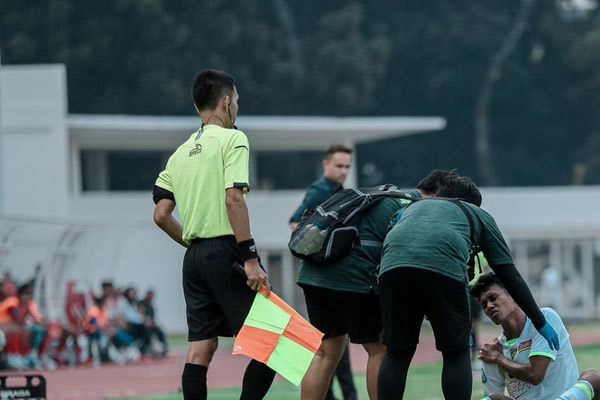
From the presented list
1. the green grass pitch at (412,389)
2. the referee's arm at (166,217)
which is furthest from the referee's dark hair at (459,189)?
the green grass pitch at (412,389)

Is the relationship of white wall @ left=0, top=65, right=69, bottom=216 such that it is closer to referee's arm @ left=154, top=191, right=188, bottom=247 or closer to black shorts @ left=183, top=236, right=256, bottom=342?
referee's arm @ left=154, top=191, right=188, bottom=247

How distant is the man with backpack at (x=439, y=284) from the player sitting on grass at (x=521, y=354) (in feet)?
0.42

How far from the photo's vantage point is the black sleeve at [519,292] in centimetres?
755

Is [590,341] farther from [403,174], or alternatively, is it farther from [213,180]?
[403,174]

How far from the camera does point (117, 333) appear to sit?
2520 cm

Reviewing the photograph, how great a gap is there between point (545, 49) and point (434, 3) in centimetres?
579

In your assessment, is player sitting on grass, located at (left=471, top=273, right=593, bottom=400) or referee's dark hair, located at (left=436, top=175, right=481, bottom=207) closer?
player sitting on grass, located at (left=471, top=273, right=593, bottom=400)

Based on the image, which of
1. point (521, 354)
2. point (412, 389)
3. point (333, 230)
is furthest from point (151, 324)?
point (521, 354)

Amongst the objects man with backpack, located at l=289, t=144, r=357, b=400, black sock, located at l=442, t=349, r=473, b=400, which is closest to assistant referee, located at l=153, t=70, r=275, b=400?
black sock, located at l=442, t=349, r=473, b=400

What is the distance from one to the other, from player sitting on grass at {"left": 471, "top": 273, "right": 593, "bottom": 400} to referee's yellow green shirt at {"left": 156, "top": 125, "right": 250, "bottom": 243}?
150 centimetres

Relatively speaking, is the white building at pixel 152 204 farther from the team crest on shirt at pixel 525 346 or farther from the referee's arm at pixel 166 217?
the team crest on shirt at pixel 525 346

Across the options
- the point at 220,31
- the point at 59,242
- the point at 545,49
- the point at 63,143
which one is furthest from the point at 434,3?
the point at 59,242

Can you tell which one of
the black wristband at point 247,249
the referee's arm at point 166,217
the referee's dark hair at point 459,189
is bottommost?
the black wristband at point 247,249

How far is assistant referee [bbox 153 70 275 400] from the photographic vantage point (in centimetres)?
779
